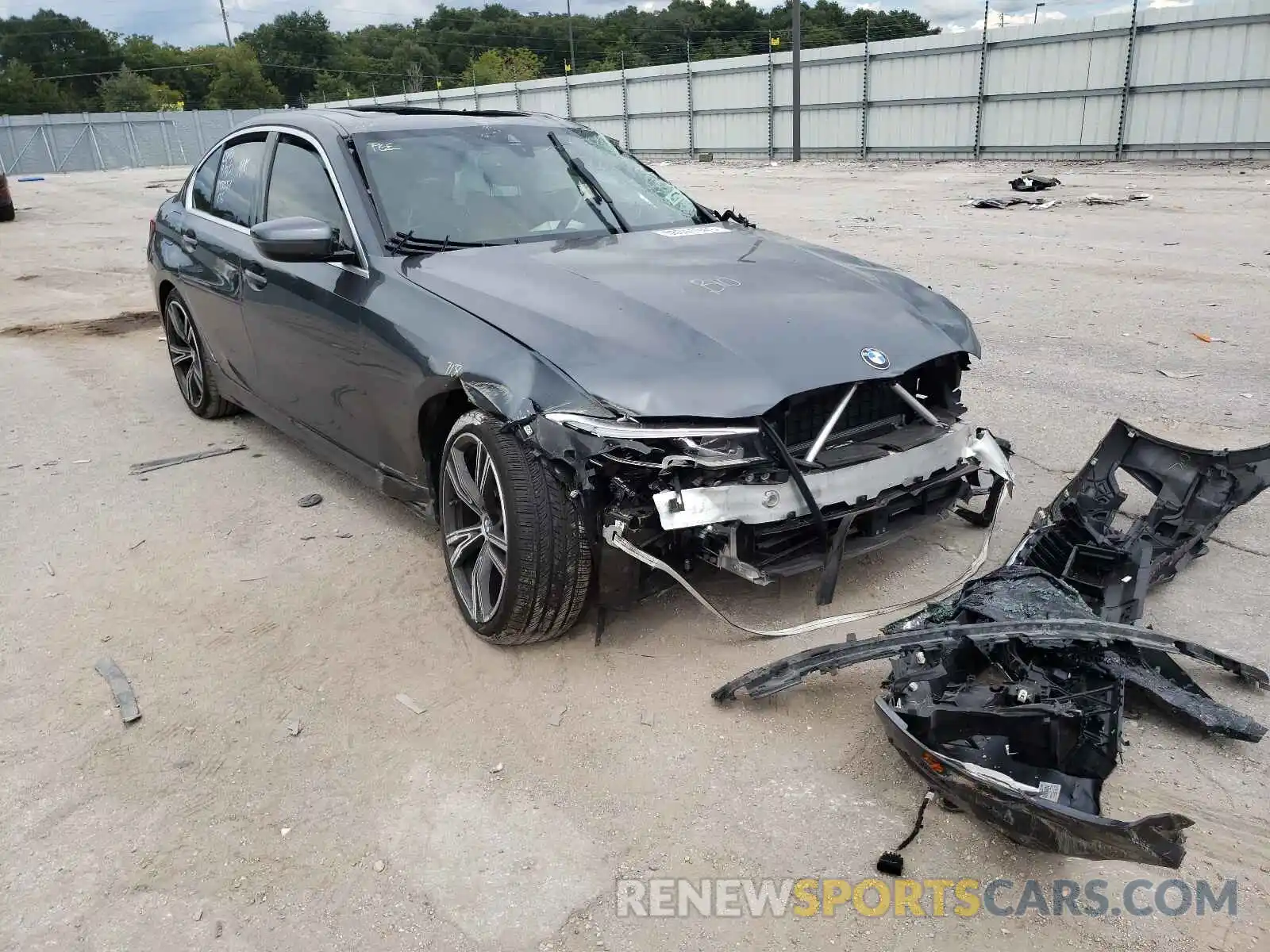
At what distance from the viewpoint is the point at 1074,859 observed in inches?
92.3

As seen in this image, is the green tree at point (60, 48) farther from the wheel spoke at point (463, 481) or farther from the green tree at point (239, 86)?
the wheel spoke at point (463, 481)

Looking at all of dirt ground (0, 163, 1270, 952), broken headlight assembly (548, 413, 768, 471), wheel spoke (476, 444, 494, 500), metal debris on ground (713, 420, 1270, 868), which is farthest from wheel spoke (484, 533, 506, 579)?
metal debris on ground (713, 420, 1270, 868)

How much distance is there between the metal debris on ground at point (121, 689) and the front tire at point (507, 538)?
43.3 inches

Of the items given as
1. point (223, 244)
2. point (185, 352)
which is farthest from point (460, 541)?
point (185, 352)

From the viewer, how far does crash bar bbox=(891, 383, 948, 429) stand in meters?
3.32

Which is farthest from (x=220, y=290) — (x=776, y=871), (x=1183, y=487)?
(x=1183, y=487)

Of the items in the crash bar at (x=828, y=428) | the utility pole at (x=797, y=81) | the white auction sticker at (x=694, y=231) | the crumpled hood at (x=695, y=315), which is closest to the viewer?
the crumpled hood at (x=695, y=315)

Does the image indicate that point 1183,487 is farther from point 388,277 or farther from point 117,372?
point 117,372

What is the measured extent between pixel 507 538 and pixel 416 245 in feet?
4.49

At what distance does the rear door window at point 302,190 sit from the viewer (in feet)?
12.9

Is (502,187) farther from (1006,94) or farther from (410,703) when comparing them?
(1006,94)

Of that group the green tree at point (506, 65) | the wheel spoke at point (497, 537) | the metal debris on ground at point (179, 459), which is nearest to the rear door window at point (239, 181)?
the metal debris on ground at point (179, 459)

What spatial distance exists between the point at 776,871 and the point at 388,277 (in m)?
2.47

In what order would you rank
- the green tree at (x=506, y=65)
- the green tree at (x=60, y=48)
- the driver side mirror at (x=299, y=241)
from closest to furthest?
the driver side mirror at (x=299, y=241), the green tree at (x=506, y=65), the green tree at (x=60, y=48)
